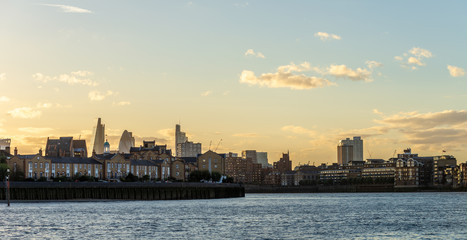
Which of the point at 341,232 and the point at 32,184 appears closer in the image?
the point at 341,232

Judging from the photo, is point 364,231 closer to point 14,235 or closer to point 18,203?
point 14,235

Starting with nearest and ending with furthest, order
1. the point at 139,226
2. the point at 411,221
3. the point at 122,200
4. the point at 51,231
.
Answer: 1. the point at 51,231
2. the point at 139,226
3. the point at 411,221
4. the point at 122,200

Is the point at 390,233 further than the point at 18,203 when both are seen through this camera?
No

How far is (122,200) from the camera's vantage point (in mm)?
182500

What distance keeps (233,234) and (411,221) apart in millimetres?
35217

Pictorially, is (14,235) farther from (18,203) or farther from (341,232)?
(18,203)

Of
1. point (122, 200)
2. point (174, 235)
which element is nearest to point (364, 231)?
point (174, 235)

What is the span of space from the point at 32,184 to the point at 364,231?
101509 mm

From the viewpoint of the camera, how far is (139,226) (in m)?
87.9

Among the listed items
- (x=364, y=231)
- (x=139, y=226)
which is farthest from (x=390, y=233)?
(x=139, y=226)

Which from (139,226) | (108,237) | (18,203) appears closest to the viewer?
(108,237)

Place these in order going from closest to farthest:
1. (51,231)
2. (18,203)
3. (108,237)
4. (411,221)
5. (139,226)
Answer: (108,237) → (51,231) → (139,226) → (411,221) → (18,203)

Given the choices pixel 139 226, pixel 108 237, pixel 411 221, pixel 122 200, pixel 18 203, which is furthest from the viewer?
pixel 122 200

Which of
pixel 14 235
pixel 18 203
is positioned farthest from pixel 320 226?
pixel 18 203
